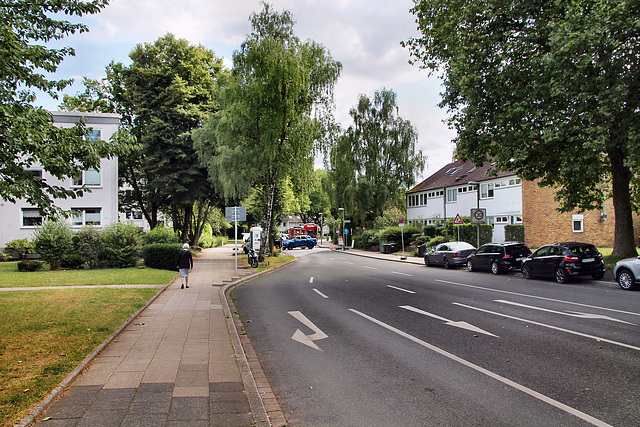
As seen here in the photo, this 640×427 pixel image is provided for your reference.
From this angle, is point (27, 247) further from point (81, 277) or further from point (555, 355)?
point (555, 355)

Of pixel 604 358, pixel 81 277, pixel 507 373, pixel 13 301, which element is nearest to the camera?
pixel 507 373

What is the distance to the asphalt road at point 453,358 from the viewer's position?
14.7ft

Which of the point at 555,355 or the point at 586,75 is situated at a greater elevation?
the point at 586,75

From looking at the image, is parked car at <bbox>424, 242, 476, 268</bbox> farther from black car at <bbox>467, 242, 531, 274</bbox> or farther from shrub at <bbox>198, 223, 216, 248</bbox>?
shrub at <bbox>198, 223, 216, 248</bbox>

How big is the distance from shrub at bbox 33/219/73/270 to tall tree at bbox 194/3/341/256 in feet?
31.6

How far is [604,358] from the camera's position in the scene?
20.1 feet

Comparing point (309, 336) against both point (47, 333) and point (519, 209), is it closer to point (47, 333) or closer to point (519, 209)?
point (47, 333)

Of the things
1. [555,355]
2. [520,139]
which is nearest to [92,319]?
[555,355]

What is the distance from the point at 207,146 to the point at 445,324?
84.9ft

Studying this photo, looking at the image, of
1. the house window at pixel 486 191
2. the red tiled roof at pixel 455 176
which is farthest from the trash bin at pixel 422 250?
the red tiled roof at pixel 455 176

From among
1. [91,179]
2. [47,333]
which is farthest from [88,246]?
[47,333]

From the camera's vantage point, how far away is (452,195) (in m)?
43.1

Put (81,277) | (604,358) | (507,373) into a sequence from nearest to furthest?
(507,373) → (604,358) → (81,277)

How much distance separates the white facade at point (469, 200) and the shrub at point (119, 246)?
1124 inches
